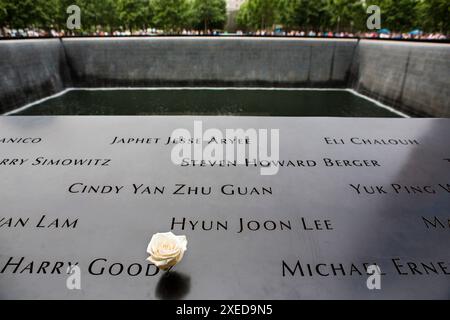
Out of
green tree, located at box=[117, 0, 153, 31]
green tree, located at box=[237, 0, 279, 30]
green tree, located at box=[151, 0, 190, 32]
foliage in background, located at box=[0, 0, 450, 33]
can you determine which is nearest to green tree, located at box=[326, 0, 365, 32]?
foliage in background, located at box=[0, 0, 450, 33]

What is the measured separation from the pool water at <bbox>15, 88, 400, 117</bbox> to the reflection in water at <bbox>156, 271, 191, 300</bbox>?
10890 millimetres

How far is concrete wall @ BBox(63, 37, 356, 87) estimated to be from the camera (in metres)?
16.5

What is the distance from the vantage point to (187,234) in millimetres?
2225

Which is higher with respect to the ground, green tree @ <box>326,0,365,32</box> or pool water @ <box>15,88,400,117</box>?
green tree @ <box>326,0,365,32</box>

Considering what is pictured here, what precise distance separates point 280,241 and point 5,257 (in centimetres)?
170

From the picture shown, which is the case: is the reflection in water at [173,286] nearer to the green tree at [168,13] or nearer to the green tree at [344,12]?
the green tree at [344,12]

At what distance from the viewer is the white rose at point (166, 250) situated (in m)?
1.73

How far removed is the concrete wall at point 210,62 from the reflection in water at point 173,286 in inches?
624

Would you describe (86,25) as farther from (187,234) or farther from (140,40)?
(187,234)

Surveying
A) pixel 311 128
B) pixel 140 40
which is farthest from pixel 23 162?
pixel 140 40

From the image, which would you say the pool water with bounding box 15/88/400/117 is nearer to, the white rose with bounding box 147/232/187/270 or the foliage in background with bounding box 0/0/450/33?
the white rose with bounding box 147/232/187/270

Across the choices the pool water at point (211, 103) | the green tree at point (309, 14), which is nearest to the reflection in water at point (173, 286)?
the pool water at point (211, 103)

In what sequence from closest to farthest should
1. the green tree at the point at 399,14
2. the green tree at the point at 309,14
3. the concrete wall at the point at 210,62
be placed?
the concrete wall at the point at 210,62 < the green tree at the point at 399,14 < the green tree at the point at 309,14

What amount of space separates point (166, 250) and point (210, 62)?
1611cm
